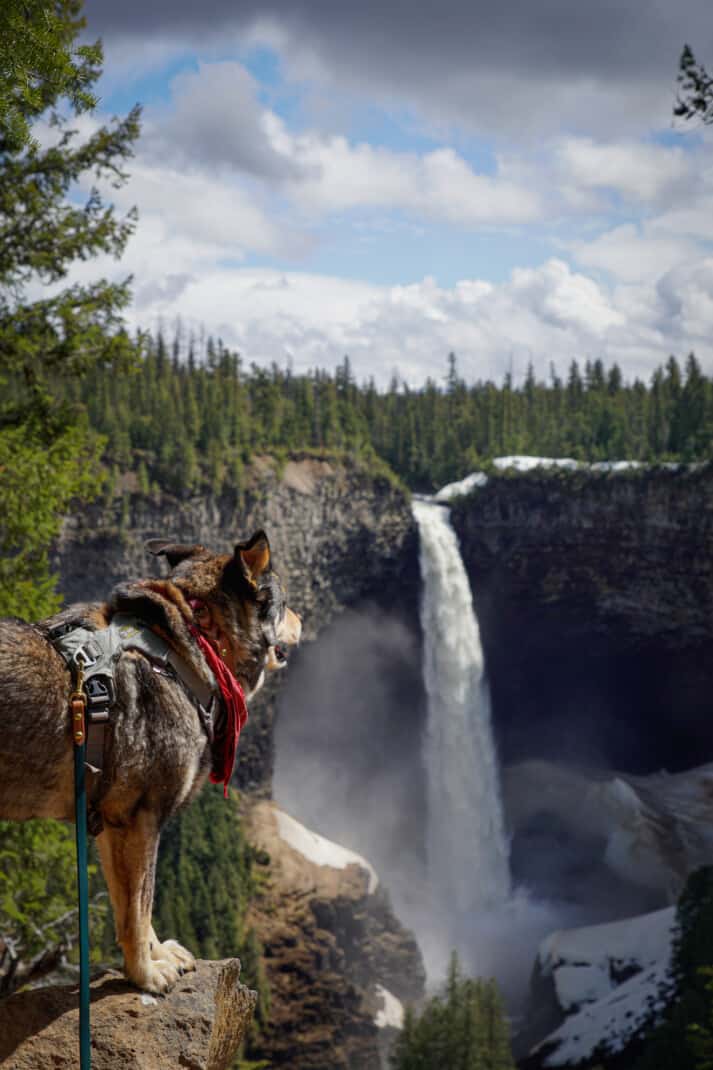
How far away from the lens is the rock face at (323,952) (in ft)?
120

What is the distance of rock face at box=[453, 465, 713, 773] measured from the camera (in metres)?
50.7

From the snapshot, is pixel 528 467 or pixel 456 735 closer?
pixel 456 735

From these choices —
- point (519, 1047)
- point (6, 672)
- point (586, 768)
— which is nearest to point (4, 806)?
point (6, 672)

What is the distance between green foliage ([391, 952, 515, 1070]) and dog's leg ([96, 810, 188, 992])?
94.1ft

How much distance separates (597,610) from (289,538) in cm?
1936

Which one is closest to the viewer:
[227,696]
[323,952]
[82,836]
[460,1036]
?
[82,836]

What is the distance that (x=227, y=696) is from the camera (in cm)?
418

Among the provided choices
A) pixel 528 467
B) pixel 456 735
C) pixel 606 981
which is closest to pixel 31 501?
pixel 606 981

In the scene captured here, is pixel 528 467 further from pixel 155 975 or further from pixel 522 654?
pixel 155 975

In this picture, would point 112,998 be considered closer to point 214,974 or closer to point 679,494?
point 214,974

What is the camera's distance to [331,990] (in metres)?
37.7

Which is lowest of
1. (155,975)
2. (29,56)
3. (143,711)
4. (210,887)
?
(210,887)

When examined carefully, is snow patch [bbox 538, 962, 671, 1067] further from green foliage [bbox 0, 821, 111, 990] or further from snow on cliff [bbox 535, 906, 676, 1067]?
green foliage [bbox 0, 821, 111, 990]

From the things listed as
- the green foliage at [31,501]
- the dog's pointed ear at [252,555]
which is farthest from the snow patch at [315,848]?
the dog's pointed ear at [252,555]
